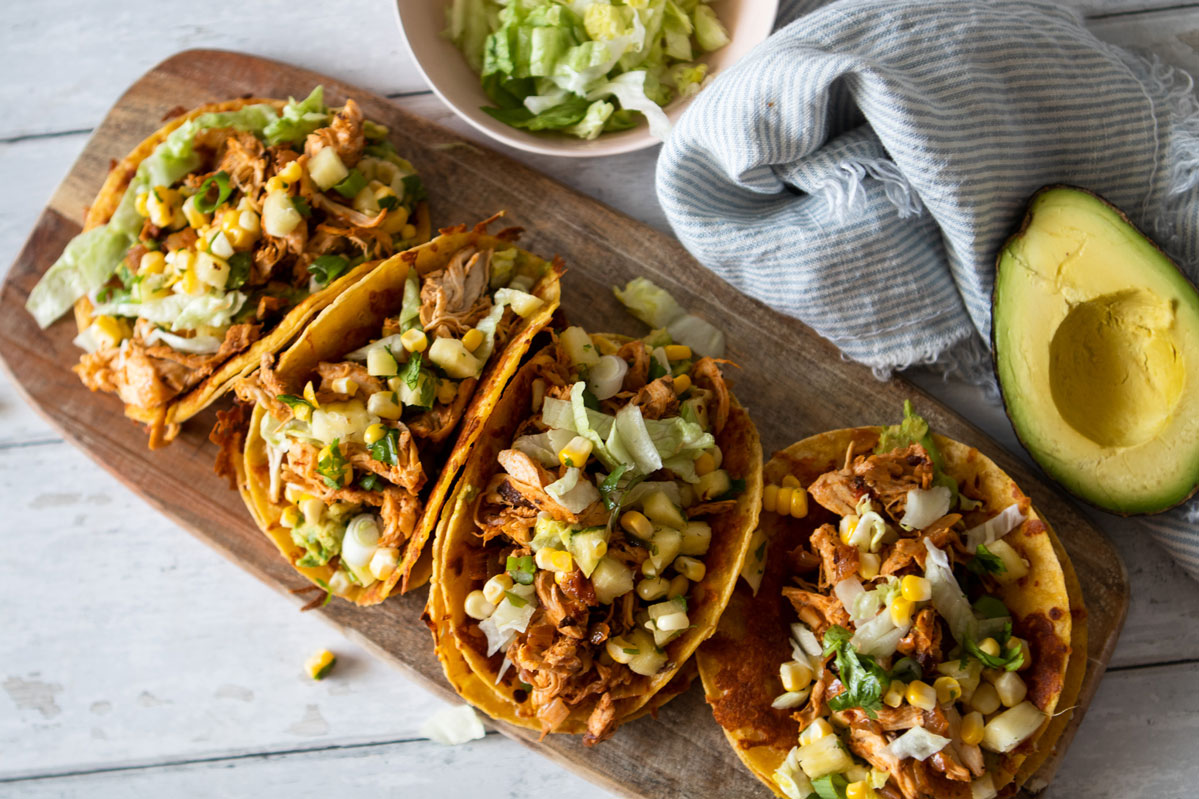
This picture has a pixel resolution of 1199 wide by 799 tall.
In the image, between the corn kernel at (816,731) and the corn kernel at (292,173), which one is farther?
the corn kernel at (292,173)

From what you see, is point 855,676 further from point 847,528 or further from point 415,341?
point 415,341

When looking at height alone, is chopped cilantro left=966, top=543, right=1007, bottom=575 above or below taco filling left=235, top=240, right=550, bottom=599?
below

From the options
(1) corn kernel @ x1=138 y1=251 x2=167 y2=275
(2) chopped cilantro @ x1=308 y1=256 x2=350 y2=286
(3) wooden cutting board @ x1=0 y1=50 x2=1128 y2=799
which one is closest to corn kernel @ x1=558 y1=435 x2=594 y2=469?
(3) wooden cutting board @ x1=0 y1=50 x2=1128 y2=799

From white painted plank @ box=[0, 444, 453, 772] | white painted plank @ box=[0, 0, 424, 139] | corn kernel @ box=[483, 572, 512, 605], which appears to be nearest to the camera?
corn kernel @ box=[483, 572, 512, 605]

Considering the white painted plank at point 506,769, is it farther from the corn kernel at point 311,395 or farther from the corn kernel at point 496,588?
the corn kernel at point 311,395

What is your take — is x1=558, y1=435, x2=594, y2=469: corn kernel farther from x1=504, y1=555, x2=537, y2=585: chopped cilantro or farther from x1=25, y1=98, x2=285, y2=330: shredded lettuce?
x1=25, y1=98, x2=285, y2=330: shredded lettuce

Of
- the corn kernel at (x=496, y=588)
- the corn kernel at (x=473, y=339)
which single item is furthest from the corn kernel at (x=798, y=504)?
the corn kernel at (x=473, y=339)

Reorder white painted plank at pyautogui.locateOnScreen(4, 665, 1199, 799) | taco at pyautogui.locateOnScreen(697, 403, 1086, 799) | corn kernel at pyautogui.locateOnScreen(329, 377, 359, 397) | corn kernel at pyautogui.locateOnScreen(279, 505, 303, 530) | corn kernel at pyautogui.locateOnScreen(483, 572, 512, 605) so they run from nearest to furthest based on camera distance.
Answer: taco at pyautogui.locateOnScreen(697, 403, 1086, 799) < corn kernel at pyautogui.locateOnScreen(483, 572, 512, 605) < corn kernel at pyautogui.locateOnScreen(329, 377, 359, 397) < corn kernel at pyautogui.locateOnScreen(279, 505, 303, 530) < white painted plank at pyautogui.locateOnScreen(4, 665, 1199, 799)

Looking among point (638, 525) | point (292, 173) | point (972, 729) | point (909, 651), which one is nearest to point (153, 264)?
point (292, 173)
